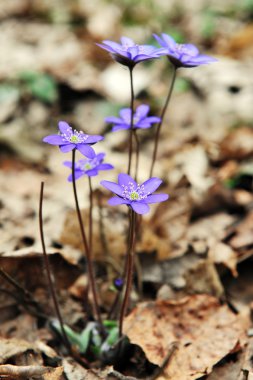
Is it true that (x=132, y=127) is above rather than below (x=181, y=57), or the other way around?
below

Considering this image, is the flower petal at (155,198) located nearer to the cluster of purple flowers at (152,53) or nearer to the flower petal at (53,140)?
the flower petal at (53,140)

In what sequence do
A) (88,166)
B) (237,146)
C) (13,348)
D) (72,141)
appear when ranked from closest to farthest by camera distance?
(72,141)
(13,348)
(88,166)
(237,146)

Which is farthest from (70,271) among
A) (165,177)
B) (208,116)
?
(208,116)

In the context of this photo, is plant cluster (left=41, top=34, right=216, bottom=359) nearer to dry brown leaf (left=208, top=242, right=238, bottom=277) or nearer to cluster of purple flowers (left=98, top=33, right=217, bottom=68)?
cluster of purple flowers (left=98, top=33, right=217, bottom=68)

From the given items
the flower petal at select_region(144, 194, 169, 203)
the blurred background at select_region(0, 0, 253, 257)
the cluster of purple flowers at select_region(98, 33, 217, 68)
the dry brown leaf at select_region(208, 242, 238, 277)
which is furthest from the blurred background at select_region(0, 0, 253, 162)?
the flower petal at select_region(144, 194, 169, 203)

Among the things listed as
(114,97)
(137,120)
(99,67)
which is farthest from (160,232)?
(99,67)

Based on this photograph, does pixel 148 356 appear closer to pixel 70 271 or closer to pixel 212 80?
pixel 70 271

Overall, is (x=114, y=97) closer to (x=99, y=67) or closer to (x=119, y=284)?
(x=99, y=67)
